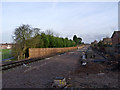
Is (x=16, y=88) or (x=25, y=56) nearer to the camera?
(x=16, y=88)

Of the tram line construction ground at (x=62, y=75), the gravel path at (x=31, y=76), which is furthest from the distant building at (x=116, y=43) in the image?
the gravel path at (x=31, y=76)

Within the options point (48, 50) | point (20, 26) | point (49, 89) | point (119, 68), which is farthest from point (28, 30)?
point (49, 89)

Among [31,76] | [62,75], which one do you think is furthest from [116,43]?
[31,76]

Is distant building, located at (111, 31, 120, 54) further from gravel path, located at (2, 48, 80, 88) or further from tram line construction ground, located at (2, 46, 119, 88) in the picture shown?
gravel path, located at (2, 48, 80, 88)

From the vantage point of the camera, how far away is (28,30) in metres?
28.3

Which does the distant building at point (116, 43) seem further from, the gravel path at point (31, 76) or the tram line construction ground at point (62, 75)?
the gravel path at point (31, 76)

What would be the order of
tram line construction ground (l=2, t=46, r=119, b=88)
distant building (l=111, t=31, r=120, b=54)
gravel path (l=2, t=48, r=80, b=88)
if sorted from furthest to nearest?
distant building (l=111, t=31, r=120, b=54) → gravel path (l=2, t=48, r=80, b=88) → tram line construction ground (l=2, t=46, r=119, b=88)

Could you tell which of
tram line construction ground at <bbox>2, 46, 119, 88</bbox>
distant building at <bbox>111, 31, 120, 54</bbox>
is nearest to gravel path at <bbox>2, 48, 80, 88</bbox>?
tram line construction ground at <bbox>2, 46, 119, 88</bbox>

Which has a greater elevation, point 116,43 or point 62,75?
point 116,43

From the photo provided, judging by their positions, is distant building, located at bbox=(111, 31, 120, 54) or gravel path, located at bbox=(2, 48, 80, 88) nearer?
gravel path, located at bbox=(2, 48, 80, 88)

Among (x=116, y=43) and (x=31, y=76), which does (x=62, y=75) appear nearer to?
(x=31, y=76)

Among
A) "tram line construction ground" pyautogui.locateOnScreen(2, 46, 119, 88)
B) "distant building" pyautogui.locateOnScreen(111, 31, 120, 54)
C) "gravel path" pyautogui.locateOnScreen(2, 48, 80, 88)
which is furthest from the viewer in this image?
"distant building" pyautogui.locateOnScreen(111, 31, 120, 54)

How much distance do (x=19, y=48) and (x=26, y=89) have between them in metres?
18.9

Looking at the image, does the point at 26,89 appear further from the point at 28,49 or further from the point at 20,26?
the point at 20,26
